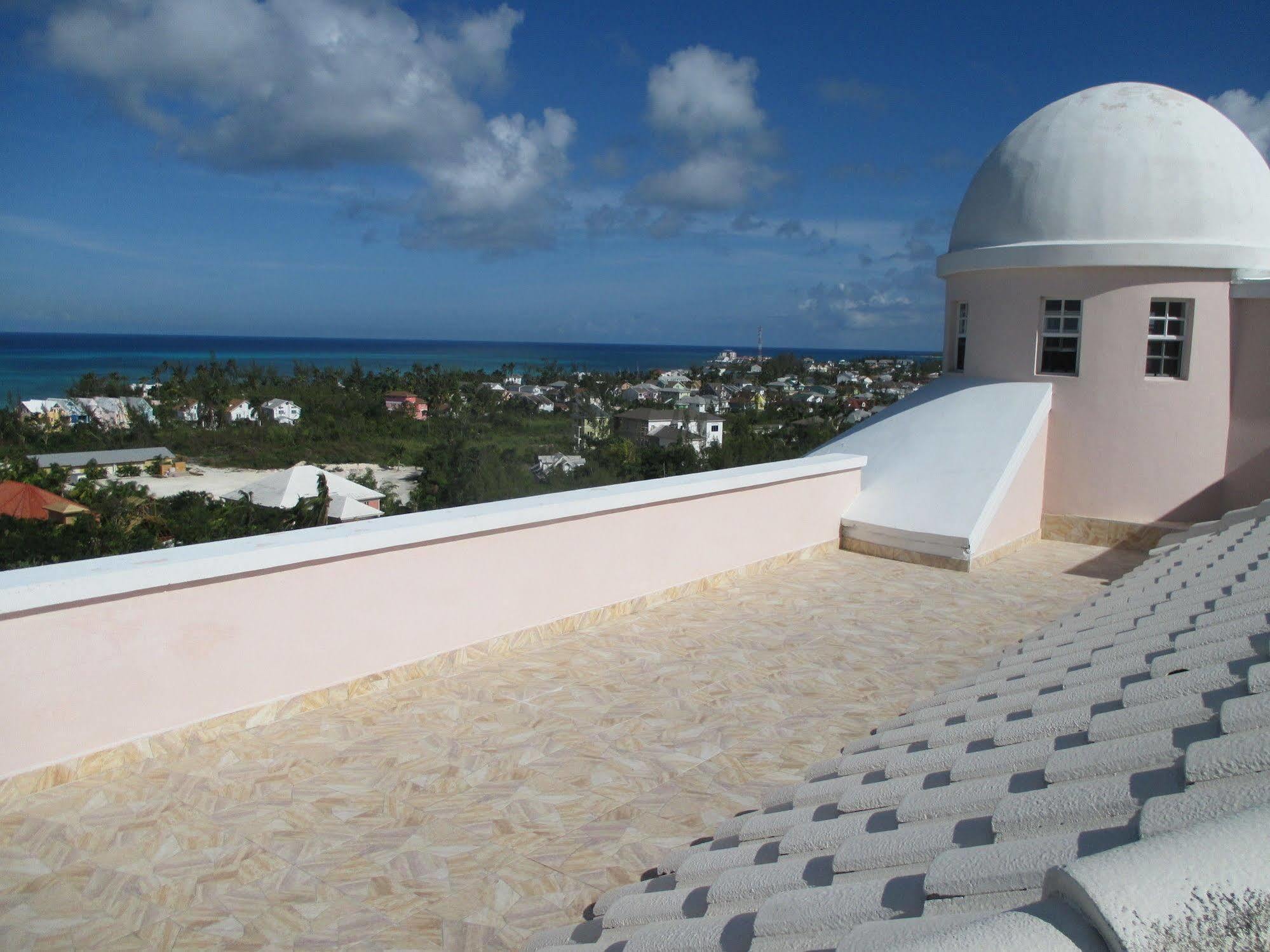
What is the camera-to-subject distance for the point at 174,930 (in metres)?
3.35

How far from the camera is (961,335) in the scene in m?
12.1

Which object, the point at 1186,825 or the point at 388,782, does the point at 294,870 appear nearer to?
the point at 388,782

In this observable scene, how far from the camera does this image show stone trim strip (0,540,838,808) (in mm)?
4332

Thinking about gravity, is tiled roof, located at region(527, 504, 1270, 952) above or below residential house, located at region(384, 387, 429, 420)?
above

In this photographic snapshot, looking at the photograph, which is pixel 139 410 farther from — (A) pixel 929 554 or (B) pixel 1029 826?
(B) pixel 1029 826

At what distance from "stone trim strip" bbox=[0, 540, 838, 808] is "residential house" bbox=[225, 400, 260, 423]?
56433 millimetres

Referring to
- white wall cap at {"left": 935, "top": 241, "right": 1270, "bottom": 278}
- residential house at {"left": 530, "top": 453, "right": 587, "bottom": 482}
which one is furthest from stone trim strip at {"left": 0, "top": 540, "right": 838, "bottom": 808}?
residential house at {"left": 530, "top": 453, "right": 587, "bottom": 482}

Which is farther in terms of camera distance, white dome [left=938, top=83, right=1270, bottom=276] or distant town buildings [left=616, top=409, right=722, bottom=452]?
distant town buildings [left=616, top=409, right=722, bottom=452]

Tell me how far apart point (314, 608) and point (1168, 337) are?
9924mm

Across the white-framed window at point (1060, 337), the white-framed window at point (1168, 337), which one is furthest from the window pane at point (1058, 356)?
the white-framed window at point (1168, 337)

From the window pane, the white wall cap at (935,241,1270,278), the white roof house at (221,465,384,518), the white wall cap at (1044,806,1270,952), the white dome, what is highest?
the white dome

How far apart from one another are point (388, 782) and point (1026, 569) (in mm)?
7634

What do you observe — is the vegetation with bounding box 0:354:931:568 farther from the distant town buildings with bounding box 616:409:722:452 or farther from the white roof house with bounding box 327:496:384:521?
the distant town buildings with bounding box 616:409:722:452

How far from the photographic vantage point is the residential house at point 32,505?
912 inches
